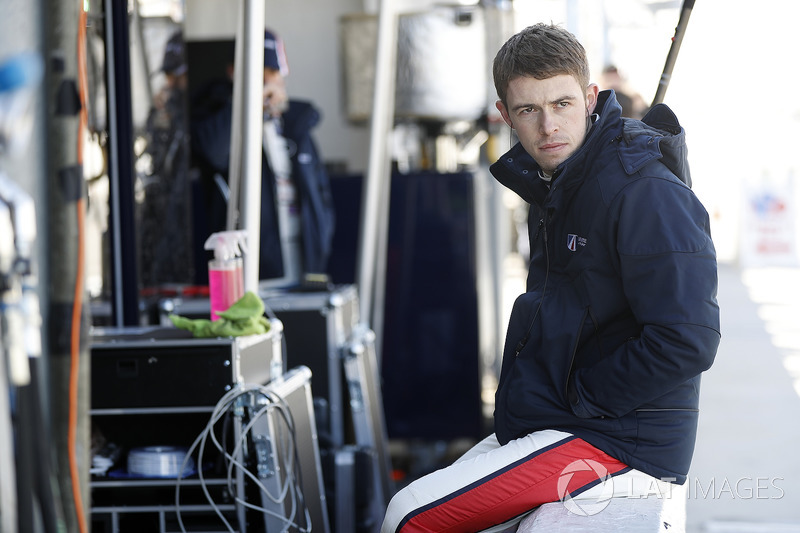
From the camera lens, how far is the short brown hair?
6.45ft

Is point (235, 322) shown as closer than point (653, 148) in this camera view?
No

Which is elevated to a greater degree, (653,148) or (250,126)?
(250,126)

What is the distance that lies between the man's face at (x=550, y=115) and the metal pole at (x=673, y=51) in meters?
0.61

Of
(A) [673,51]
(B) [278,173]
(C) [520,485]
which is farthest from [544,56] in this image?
(B) [278,173]

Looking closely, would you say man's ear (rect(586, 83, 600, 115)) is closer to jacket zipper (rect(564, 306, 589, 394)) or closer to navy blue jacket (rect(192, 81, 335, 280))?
jacket zipper (rect(564, 306, 589, 394))

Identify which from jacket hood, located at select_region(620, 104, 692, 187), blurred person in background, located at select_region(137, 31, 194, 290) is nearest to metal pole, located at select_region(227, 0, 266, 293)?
blurred person in background, located at select_region(137, 31, 194, 290)

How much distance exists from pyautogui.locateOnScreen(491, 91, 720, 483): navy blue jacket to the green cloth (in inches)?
31.8

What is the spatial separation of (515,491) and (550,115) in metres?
0.78

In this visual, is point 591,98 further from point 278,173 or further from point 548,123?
point 278,173

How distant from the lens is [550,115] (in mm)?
1986

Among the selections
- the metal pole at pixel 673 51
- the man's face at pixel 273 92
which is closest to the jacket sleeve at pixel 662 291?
the metal pole at pixel 673 51

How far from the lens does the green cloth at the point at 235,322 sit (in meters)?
2.57

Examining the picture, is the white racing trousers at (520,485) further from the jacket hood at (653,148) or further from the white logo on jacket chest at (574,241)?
the jacket hood at (653,148)

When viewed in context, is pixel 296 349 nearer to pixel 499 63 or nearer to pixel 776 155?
pixel 499 63
